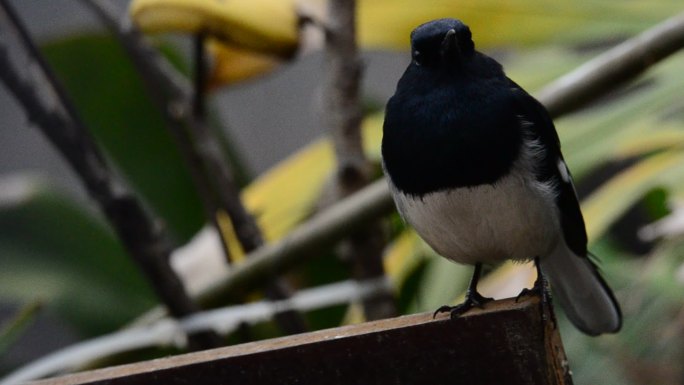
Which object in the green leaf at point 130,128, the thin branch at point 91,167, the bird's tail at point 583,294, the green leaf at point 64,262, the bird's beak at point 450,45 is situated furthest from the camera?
the green leaf at point 130,128

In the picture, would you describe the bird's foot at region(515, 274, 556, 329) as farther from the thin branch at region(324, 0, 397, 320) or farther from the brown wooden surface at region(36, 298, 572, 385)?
the thin branch at region(324, 0, 397, 320)

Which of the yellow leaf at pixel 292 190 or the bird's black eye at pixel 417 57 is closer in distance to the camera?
the bird's black eye at pixel 417 57

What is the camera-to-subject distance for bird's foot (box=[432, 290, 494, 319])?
3.12 feet

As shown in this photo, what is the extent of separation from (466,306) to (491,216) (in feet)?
0.41

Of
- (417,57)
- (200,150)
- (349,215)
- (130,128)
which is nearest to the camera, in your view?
(417,57)

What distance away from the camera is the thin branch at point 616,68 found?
3.94 ft

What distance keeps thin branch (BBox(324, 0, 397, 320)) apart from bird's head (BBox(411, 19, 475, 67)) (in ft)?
1.44

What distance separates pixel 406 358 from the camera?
0.87 meters

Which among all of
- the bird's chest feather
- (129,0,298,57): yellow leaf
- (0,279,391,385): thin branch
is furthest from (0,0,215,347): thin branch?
the bird's chest feather

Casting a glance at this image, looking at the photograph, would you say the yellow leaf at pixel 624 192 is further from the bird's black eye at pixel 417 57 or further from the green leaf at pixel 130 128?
the green leaf at pixel 130 128

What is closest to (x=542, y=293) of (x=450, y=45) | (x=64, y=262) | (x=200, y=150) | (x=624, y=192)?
A: (x=450, y=45)

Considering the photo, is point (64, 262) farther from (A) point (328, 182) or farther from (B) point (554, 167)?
(B) point (554, 167)

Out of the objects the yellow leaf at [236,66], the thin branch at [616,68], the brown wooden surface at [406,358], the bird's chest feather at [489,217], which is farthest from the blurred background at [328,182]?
the brown wooden surface at [406,358]

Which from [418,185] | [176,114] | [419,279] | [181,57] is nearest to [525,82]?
[419,279]
